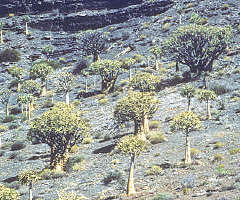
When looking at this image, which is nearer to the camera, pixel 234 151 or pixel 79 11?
pixel 234 151

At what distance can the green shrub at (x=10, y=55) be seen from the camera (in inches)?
2987

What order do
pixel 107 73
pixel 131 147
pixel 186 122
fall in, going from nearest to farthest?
pixel 131 147 < pixel 186 122 < pixel 107 73

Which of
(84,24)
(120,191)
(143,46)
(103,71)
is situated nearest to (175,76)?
(103,71)

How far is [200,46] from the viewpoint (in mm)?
52562

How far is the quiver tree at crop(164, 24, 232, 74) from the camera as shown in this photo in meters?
52.3

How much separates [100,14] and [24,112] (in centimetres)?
4698

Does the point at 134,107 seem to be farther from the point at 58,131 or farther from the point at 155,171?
the point at 155,171

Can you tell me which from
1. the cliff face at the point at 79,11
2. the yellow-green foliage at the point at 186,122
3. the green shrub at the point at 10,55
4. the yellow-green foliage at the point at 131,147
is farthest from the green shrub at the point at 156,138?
→ the cliff face at the point at 79,11

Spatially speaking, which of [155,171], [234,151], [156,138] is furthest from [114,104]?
[234,151]

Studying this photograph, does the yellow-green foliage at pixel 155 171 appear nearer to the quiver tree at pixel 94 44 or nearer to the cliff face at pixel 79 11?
the quiver tree at pixel 94 44

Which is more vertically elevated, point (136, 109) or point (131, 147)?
point (131, 147)

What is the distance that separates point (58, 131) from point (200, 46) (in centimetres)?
2948

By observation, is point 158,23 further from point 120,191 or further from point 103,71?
point 120,191

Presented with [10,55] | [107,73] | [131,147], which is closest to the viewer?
[131,147]
